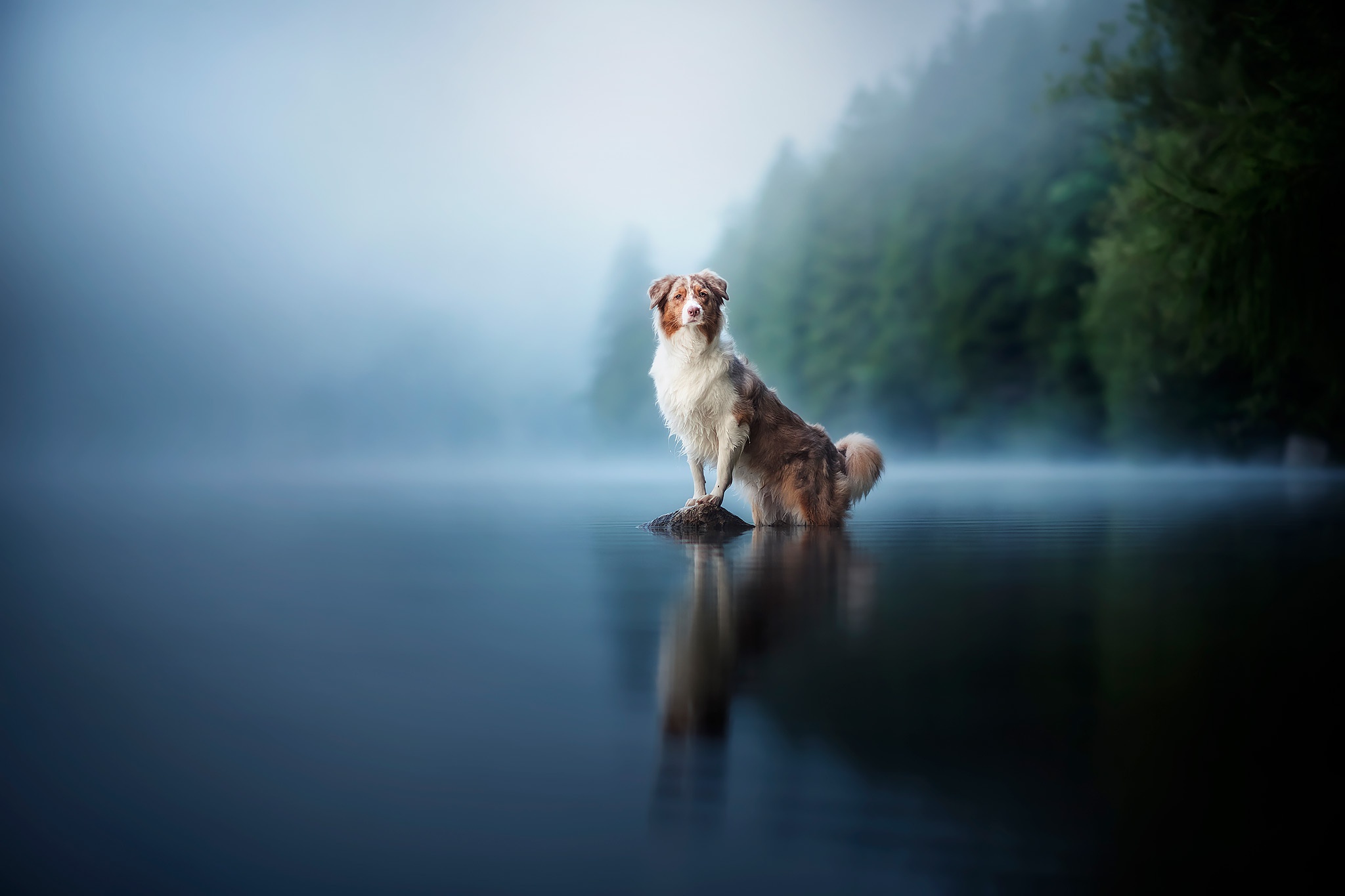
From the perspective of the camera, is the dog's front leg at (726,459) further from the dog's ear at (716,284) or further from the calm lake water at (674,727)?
the calm lake water at (674,727)

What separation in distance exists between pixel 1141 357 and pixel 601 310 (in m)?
17.2

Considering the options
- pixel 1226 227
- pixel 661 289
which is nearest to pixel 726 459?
pixel 661 289

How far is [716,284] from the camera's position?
Answer: 17.7 ft

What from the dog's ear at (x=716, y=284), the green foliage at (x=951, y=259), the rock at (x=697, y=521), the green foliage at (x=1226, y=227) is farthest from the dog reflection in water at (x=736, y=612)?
the green foliage at (x=951, y=259)

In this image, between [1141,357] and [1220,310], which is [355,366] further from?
[1220,310]

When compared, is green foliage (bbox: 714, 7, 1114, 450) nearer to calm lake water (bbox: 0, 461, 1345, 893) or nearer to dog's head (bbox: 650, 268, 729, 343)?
dog's head (bbox: 650, 268, 729, 343)

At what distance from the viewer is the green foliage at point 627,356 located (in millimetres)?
28594

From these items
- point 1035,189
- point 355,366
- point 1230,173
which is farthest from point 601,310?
point 1230,173

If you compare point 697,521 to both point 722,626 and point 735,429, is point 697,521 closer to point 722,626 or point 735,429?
point 735,429

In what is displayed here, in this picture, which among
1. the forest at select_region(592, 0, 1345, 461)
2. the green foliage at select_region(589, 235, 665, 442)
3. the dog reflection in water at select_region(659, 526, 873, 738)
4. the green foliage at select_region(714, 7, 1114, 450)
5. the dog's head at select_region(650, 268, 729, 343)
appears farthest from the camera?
the green foliage at select_region(589, 235, 665, 442)

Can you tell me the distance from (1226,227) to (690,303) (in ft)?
17.5

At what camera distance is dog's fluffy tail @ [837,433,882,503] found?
577cm

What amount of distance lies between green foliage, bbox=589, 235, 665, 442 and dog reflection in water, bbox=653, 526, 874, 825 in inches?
937

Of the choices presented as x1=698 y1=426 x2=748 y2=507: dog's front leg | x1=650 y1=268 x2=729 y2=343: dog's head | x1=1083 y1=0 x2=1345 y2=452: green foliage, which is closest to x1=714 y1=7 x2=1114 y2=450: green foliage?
x1=1083 y1=0 x2=1345 y2=452: green foliage
